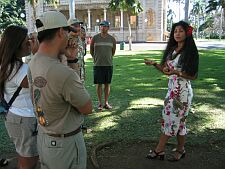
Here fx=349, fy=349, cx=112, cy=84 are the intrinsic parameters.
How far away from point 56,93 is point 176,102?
2.36 meters

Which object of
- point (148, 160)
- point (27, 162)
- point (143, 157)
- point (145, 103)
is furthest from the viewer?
point (145, 103)

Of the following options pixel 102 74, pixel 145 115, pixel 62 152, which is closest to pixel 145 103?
pixel 145 115

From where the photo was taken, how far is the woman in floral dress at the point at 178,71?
4301 mm

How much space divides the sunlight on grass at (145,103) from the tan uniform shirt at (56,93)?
17.7 ft

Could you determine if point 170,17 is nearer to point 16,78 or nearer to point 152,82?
point 152,82

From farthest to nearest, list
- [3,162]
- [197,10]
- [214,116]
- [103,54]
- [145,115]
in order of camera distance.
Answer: [197,10] → [103,54] → [145,115] → [214,116] → [3,162]

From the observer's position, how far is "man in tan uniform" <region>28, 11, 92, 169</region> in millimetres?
2365

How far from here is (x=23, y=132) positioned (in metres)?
3.18

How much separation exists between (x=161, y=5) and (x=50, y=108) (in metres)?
55.8

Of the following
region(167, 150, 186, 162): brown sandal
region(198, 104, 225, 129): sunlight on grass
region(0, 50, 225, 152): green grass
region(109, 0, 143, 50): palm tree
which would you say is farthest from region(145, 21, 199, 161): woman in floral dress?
region(109, 0, 143, 50): palm tree

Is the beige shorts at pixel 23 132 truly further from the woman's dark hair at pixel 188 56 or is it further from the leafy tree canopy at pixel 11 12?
the leafy tree canopy at pixel 11 12

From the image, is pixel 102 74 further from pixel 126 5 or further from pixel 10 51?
pixel 126 5

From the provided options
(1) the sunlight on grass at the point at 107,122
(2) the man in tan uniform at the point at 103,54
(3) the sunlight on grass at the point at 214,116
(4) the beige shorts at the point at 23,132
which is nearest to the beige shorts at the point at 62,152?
(4) the beige shorts at the point at 23,132

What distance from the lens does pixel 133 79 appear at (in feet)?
40.9
